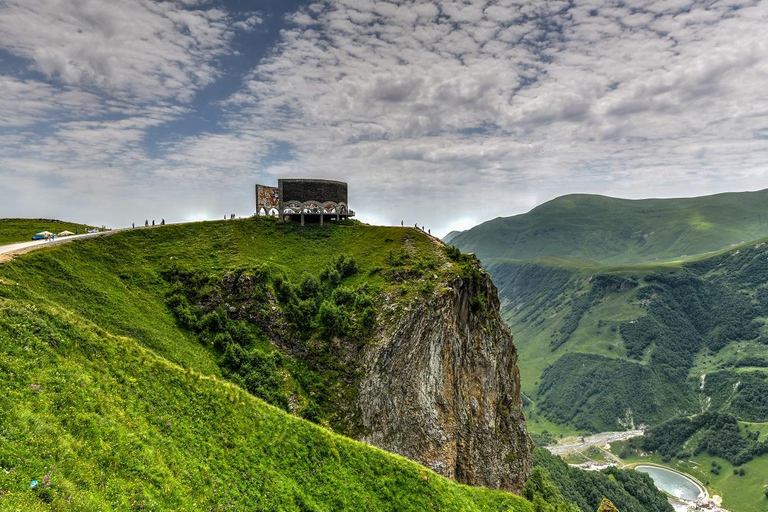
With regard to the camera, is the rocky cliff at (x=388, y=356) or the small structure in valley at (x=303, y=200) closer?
the rocky cliff at (x=388, y=356)

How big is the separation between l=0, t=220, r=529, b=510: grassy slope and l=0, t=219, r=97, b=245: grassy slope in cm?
2697

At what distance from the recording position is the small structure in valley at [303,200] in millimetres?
78188

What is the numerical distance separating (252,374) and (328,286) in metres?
19.6

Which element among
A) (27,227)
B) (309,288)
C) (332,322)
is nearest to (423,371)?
(332,322)

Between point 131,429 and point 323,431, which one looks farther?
point 323,431

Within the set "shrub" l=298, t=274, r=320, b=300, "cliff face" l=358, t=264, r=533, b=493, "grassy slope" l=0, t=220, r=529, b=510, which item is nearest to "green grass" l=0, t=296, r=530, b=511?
"grassy slope" l=0, t=220, r=529, b=510

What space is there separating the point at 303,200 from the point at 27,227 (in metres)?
50.6

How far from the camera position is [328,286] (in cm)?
6084

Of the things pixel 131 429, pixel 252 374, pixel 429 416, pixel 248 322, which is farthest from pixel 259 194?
pixel 131 429

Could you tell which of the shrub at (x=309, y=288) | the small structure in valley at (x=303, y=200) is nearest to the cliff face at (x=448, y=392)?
the shrub at (x=309, y=288)

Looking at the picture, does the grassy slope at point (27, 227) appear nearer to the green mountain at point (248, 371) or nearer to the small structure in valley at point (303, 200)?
the green mountain at point (248, 371)

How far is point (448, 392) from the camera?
54625 mm

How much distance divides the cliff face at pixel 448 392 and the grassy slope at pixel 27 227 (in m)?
58.5

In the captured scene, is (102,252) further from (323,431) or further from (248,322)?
(323,431)
